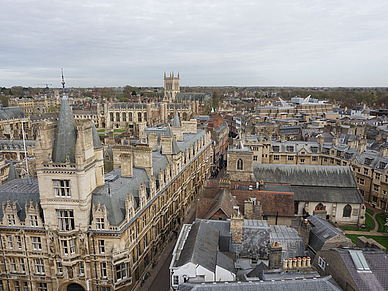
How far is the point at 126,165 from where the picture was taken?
33406mm

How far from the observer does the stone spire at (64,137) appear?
2609 cm

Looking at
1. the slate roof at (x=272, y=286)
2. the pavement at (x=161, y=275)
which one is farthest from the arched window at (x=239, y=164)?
the slate roof at (x=272, y=286)

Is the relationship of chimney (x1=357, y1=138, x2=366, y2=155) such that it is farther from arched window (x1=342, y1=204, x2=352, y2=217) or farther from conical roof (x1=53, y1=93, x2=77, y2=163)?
conical roof (x1=53, y1=93, x2=77, y2=163)

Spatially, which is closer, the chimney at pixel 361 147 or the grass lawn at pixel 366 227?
→ the grass lawn at pixel 366 227

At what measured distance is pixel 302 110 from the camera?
125562 millimetres

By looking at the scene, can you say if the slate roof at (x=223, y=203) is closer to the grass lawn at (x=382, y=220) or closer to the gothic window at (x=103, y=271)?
the gothic window at (x=103, y=271)

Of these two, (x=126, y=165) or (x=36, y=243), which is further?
(x=126, y=165)

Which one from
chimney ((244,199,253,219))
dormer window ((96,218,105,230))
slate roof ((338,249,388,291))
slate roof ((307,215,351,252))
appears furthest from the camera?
chimney ((244,199,253,219))

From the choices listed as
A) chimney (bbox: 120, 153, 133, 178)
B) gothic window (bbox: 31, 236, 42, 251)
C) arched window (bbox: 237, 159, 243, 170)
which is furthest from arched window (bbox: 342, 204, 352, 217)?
gothic window (bbox: 31, 236, 42, 251)

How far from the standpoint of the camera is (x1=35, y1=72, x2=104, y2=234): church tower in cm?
2566

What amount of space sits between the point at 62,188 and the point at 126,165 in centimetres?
837

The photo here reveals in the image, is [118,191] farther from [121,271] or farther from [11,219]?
[11,219]

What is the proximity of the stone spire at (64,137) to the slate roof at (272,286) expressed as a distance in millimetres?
15867

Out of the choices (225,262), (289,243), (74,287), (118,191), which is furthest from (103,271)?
(289,243)
